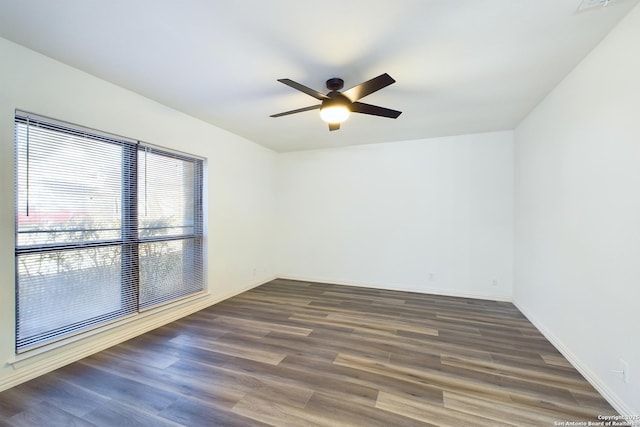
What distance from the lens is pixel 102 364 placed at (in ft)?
7.63

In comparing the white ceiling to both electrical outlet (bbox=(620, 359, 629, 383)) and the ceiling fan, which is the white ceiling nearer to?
the ceiling fan

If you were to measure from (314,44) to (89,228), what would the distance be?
105 inches

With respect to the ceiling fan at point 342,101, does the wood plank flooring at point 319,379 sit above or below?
below

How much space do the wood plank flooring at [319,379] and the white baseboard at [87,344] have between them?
0.09m

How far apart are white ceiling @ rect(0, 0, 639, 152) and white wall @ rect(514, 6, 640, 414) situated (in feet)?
0.97

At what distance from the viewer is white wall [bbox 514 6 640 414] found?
1.70 meters

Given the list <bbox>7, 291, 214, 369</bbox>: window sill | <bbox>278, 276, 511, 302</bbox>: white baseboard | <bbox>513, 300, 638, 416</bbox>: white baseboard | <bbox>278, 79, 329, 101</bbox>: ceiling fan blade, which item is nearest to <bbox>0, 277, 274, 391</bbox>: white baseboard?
<bbox>7, 291, 214, 369</bbox>: window sill

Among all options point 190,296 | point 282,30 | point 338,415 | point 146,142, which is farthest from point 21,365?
point 282,30

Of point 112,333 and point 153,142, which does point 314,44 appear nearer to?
point 153,142

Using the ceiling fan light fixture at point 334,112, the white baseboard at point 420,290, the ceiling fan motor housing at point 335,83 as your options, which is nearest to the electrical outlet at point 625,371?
the white baseboard at point 420,290

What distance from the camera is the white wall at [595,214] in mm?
1697

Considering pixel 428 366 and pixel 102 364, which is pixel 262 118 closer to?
pixel 102 364

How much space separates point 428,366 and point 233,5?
3.08 meters

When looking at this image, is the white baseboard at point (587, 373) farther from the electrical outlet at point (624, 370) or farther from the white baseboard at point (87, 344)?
the white baseboard at point (87, 344)
